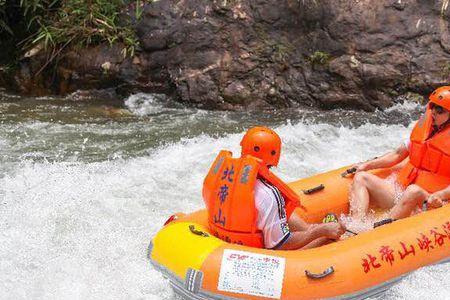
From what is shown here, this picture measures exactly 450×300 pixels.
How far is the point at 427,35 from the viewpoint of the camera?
7867 mm

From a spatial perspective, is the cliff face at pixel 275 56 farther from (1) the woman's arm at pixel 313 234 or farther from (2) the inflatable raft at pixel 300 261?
(1) the woman's arm at pixel 313 234

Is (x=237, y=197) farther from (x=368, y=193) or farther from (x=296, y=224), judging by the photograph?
(x=368, y=193)

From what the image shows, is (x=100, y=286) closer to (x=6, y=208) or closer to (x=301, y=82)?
(x=6, y=208)

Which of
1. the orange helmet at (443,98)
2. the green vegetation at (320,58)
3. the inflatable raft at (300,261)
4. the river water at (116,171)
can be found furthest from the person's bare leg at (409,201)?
the green vegetation at (320,58)

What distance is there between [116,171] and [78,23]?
2952 mm

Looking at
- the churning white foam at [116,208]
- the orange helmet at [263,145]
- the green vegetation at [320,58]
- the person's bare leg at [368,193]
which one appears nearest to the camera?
the orange helmet at [263,145]

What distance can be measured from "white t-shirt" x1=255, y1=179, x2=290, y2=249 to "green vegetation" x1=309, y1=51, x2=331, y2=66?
4.48 meters

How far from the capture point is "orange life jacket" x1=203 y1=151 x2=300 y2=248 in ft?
11.7

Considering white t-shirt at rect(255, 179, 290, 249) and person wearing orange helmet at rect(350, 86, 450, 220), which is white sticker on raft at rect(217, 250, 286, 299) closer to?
white t-shirt at rect(255, 179, 290, 249)

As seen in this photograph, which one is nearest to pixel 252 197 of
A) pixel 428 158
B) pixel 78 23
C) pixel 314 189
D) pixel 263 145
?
pixel 263 145

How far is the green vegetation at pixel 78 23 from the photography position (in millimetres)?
8086

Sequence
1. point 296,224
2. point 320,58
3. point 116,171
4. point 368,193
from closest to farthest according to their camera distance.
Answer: point 296,224 → point 368,193 → point 116,171 → point 320,58

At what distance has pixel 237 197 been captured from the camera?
141 inches

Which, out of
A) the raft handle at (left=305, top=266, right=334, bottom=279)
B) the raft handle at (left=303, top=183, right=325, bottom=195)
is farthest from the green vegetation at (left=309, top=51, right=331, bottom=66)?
the raft handle at (left=305, top=266, right=334, bottom=279)
